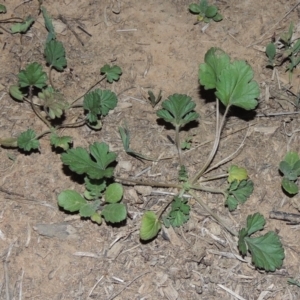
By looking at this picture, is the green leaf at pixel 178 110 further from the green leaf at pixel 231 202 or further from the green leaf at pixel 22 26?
the green leaf at pixel 22 26

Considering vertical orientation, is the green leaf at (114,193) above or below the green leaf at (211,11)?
below

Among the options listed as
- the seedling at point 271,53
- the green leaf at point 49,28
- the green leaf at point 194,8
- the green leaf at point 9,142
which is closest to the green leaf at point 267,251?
the seedling at point 271,53

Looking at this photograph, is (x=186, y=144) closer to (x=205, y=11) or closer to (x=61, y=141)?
(x=61, y=141)

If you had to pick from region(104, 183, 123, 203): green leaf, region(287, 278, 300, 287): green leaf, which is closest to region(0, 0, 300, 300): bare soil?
region(287, 278, 300, 287): green leaf

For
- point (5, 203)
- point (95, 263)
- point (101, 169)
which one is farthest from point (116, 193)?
point (5, 203)

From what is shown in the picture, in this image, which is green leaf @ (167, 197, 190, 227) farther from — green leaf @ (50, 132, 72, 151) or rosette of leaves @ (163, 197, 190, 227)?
green leaf @ (50, 132, 72, 151)

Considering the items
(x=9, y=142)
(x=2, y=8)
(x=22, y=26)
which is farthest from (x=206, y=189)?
(x=2, y=8)
